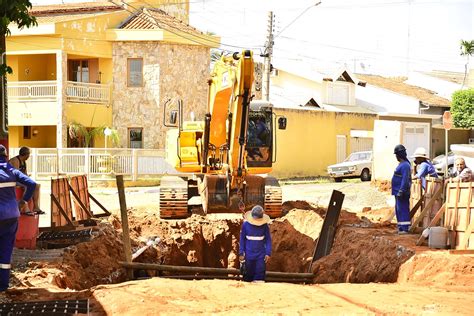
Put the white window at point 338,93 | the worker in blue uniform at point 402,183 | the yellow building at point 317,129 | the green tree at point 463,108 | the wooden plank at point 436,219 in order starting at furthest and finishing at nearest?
the white window at point 338,93, the green tree at point 463,108, the yellow building at point 317,129, the worker in blue uniform at point 402,183, the wooden plank at point 436,219

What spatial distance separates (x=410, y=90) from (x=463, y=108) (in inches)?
253

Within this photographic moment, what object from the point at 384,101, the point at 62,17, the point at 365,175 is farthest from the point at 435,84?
the point at 62,17

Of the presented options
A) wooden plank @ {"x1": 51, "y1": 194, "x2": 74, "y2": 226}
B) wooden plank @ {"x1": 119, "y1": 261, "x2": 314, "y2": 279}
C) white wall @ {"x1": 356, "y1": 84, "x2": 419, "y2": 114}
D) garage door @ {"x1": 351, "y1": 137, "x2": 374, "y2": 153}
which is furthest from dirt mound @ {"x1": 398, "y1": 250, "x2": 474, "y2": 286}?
white wall @ {"x1": 356, "y1": 84, "x2": 419, "y2": 114}

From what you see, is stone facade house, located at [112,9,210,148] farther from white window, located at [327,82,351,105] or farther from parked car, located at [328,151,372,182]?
white window, located at [327,82,351,105]

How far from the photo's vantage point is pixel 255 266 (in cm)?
1418

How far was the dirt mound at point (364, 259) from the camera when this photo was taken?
16.0 metres

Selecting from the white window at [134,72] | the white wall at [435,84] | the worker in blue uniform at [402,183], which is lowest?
the worker in blue uniform at [402,183]

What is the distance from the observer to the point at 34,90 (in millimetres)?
41031

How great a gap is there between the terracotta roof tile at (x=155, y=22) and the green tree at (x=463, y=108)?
19.5 metres

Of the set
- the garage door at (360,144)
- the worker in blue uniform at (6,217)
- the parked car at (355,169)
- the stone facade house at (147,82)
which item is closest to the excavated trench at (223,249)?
the worker in blue uniform at (6,217)

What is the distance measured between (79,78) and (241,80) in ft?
84.6

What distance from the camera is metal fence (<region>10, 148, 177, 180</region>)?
37.7m

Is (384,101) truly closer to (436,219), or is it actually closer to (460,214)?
(436,219)

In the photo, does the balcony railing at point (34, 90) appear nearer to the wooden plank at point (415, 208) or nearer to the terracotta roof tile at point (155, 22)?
the terracotta roof tile at point (155, 22)
